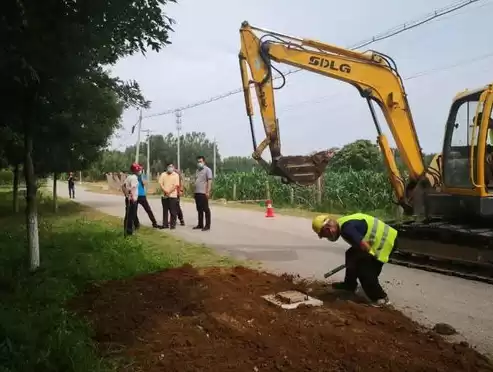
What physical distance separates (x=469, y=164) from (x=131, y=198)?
7.40 meters

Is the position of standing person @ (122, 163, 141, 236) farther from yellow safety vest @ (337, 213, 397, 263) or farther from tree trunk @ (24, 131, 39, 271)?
yellow safety vest @ (337, 213, 397, 263)

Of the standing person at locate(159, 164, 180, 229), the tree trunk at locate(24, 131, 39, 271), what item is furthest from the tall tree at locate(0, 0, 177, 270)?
the standing person at locate(159, 164, 180, 229)

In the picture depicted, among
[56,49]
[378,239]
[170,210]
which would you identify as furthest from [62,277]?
[170,210]

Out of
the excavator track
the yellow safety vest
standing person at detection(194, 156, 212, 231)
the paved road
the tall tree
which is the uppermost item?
the tall tree

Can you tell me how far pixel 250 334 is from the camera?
461 centimetres

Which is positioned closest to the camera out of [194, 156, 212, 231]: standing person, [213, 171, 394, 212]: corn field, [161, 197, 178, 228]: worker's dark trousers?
[194, 156, 212, 231]: standing person

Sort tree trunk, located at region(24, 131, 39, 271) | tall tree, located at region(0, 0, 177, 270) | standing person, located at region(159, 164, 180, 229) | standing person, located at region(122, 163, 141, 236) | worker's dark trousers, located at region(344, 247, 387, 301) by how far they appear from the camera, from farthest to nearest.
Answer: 1. standing person, located at region(159, 164, 180, 229)
2. standing person, located at region(122, 163, 141, 236)
3. tree trunk, located at region(24, 131, 39, 271)
4. worker's dark trousers, located at region(344, 247, 387, 301)
5. tall tree, located at region(0, 0, 177, 270)

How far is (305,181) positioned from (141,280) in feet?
10.8

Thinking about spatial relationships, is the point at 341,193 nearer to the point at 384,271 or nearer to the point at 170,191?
the point at 170,191

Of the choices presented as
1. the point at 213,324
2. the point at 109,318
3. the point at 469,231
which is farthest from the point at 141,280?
the point at 469,231

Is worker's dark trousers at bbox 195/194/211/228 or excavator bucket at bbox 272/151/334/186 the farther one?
worker's dark trousers at bbox 195/194/211/228

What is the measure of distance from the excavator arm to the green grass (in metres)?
2.73

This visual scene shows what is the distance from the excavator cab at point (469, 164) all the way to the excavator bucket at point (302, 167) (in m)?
1.91

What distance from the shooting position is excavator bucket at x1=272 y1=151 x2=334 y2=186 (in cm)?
870
